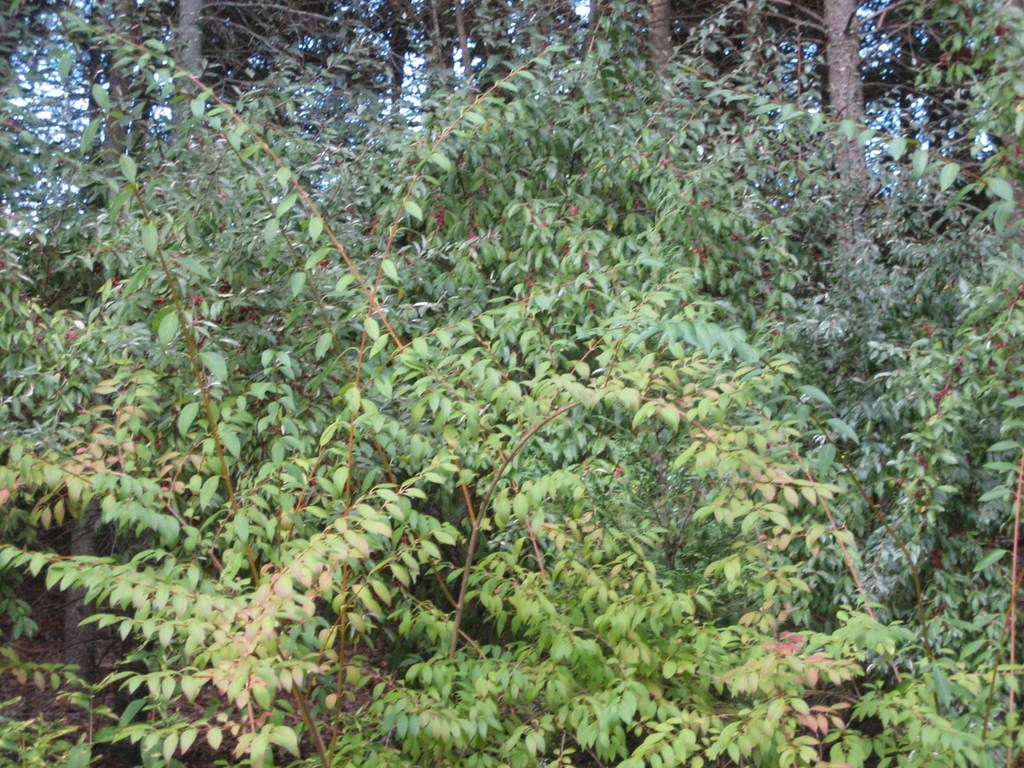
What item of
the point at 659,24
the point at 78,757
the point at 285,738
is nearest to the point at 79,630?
the point at 78,757

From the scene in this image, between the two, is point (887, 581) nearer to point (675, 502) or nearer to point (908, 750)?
point (675, 502)

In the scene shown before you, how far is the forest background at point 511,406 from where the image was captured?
283 centimetres

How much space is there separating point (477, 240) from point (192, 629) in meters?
2.81

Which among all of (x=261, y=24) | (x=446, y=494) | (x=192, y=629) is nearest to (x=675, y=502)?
(x=446, y=494)

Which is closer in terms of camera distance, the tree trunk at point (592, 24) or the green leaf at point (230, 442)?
the green leaf at point (230, 442)

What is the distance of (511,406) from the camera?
3.18 m

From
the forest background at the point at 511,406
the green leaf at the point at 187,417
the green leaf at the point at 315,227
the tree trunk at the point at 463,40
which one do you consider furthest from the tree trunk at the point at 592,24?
the green leaf at the point at 187,417

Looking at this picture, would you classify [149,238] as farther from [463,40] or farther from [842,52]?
[842,52]

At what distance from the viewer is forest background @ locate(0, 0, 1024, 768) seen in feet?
9.27

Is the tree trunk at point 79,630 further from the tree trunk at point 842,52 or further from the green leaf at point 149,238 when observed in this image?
the tree trunk at point 842,52

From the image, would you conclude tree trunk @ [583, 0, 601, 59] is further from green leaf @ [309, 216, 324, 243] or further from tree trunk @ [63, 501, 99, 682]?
tree trunk @ [63, 501, 99, 682]

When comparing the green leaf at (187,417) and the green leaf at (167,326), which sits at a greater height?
the green leaf at (167,326)

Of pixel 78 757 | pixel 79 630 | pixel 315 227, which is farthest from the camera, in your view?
pixel 79 630

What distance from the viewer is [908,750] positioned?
2.98 metres
